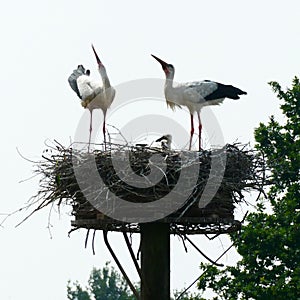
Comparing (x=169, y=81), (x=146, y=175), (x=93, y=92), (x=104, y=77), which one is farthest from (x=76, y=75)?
(x=146, y=175)

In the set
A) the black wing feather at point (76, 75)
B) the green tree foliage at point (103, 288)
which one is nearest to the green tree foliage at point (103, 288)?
the green tree foliage at point (103, 288)

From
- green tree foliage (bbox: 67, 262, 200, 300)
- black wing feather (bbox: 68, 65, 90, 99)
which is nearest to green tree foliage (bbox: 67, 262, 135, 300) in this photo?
green tree foliage (bbox: 67, 262, 200, 300)

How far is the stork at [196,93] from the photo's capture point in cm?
1093

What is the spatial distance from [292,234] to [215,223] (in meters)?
9.31

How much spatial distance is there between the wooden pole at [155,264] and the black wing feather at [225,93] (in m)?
4.03

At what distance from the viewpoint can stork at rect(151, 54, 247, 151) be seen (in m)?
10.9

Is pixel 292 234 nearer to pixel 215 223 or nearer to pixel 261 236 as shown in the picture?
pixel 261 236

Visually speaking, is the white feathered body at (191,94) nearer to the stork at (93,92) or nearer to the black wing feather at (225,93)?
the black wing feather at (225,93)

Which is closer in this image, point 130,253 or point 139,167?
point 130,253

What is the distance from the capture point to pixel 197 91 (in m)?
11.1

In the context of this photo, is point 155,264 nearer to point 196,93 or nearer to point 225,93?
point 196,93

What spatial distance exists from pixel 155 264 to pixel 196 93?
4.01m

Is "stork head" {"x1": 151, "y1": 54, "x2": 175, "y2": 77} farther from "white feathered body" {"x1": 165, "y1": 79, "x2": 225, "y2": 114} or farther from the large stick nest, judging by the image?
the large stick nest

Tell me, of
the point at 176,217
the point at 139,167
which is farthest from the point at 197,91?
the point at 176,217
